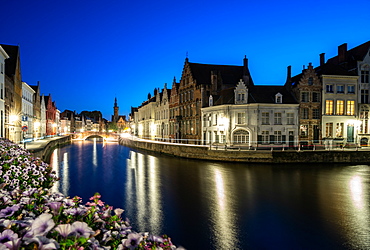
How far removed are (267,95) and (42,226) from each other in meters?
37.0

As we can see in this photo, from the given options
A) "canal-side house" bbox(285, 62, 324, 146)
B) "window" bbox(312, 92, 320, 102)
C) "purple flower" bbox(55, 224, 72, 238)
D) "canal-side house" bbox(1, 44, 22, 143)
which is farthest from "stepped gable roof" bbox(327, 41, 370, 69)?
"canal-side house" bbox(1, 44, 22, 143)

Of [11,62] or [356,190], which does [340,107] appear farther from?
[11,62]

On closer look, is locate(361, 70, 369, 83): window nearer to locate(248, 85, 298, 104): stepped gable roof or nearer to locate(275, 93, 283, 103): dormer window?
locate(248, 85, 298, 104): stepped gable roof

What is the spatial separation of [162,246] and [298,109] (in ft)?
122

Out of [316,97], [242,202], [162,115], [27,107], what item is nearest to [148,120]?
[162,115]

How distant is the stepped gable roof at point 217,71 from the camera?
148 feet

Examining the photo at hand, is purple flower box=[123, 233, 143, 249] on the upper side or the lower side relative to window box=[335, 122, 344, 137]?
lower

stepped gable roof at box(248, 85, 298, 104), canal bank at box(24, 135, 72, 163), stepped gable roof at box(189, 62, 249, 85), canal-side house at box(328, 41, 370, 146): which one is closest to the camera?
canal bank at box(24, 135, 72, 163)

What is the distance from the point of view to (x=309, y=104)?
37594 mm

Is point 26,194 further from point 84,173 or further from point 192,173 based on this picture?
point 84,173

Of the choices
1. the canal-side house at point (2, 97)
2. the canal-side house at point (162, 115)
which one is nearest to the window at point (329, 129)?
the canal-side house at point (162, 115)

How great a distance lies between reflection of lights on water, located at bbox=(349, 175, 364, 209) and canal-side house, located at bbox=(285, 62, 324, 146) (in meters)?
13.3

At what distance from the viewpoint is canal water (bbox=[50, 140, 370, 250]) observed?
447 inches

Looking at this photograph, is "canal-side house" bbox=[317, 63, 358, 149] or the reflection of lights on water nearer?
the reflection of lights on water
